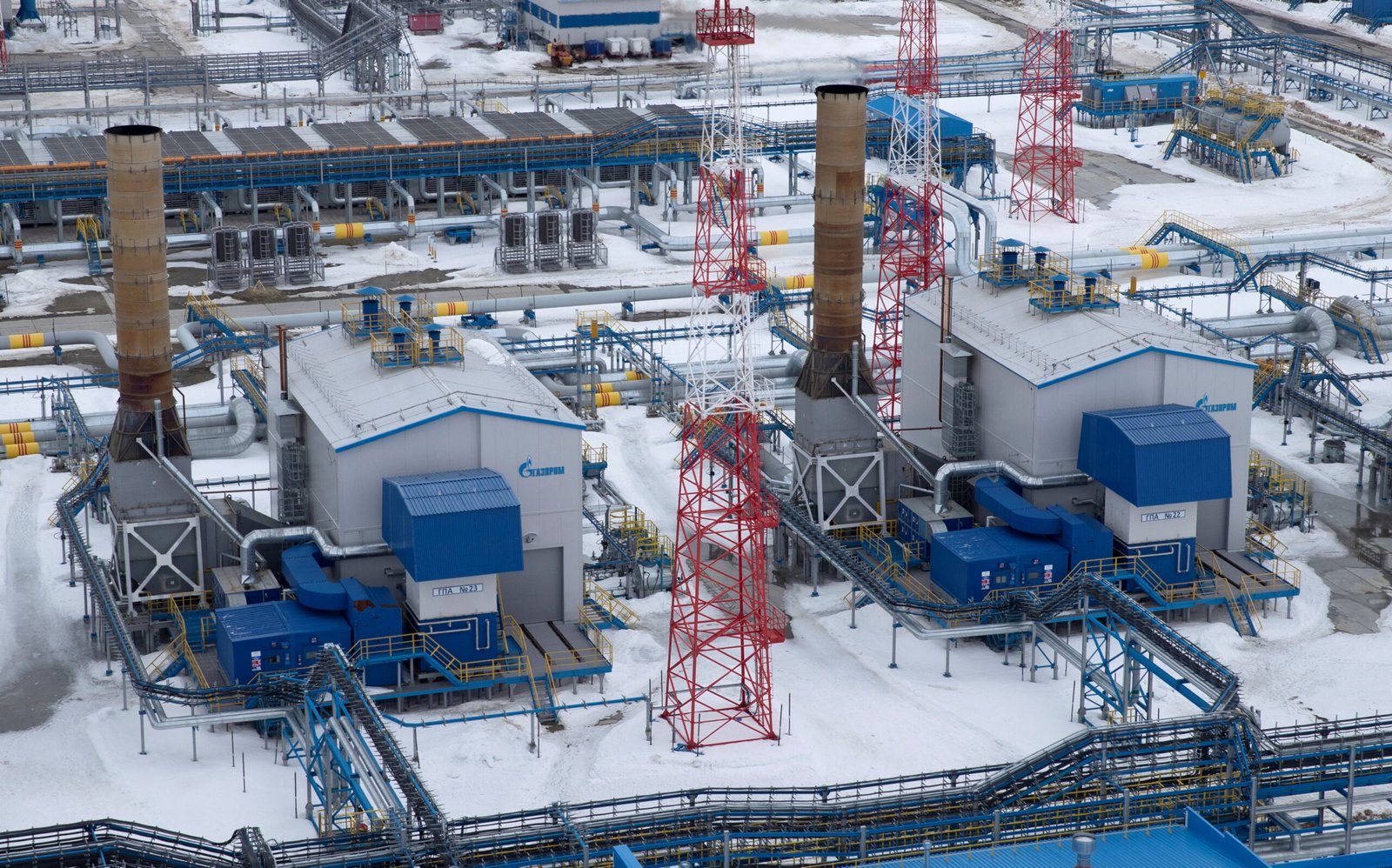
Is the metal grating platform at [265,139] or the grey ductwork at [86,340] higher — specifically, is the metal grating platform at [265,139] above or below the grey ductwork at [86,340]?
above

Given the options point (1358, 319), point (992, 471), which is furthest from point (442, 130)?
point (992, 471)

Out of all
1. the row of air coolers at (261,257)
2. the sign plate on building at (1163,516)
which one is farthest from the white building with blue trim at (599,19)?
the sign plate on building at (1163,516)

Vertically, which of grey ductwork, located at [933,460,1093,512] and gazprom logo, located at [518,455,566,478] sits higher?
gazprom logo, located at [518,455,566,478]

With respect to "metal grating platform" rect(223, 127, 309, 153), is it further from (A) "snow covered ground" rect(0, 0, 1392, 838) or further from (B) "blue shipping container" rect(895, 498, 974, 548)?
(B) "blue shipping container" rect(895, 498, 974, 548)

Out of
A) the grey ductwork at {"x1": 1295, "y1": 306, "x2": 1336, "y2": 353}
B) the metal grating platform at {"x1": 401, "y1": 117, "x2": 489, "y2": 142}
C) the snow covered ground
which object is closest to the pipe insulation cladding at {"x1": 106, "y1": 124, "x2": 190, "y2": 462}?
the snow covered ground

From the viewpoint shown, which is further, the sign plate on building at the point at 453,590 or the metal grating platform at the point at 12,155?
the metal grating platform at the point at 12,155

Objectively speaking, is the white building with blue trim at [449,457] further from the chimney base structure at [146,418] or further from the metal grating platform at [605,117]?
the metal grating platform at [605,117]
